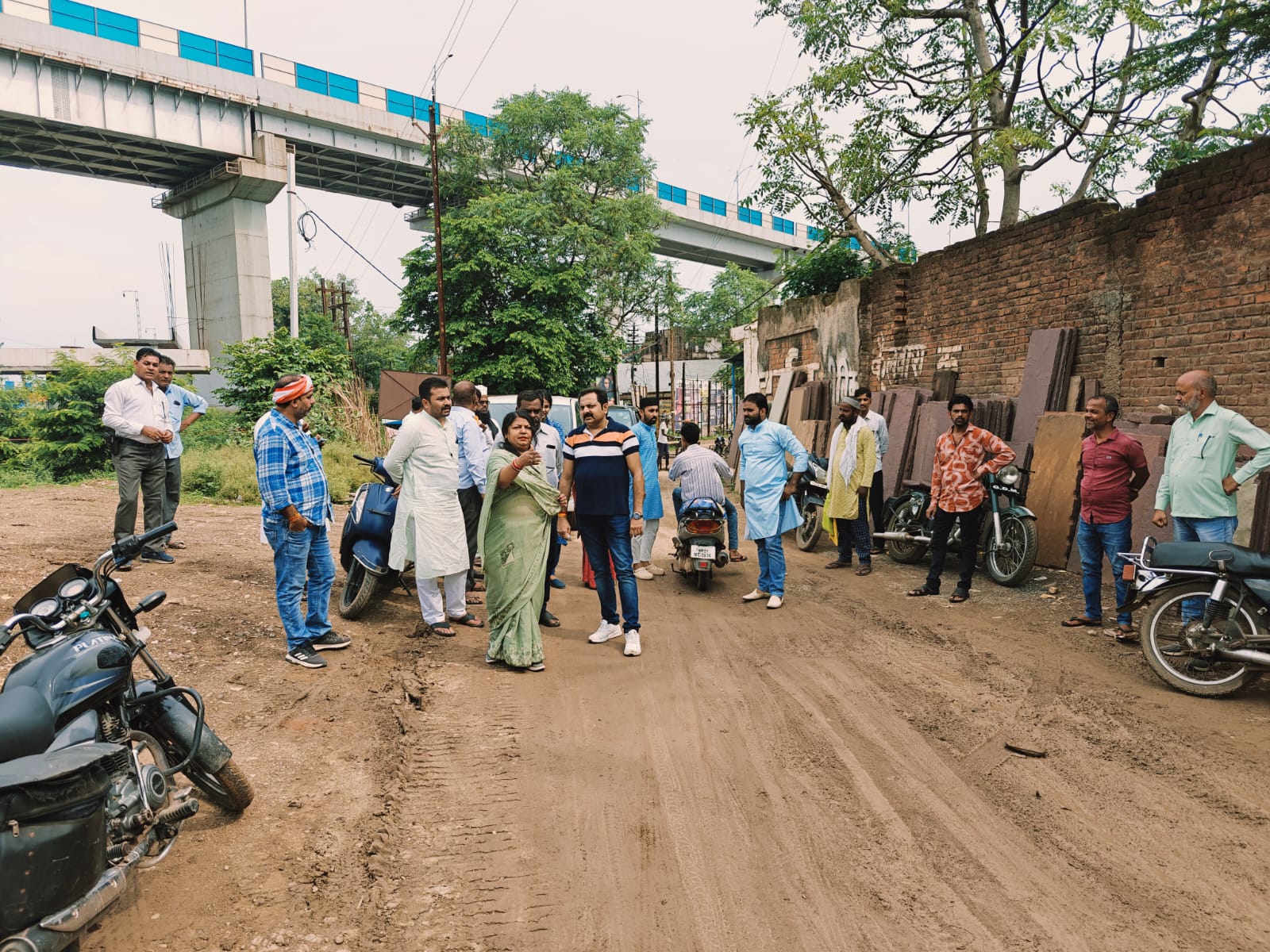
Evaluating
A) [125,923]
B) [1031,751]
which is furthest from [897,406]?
[125,923]

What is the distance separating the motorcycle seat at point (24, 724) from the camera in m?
2.36

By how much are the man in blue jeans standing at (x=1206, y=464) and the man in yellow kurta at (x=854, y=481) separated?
10.8 ft

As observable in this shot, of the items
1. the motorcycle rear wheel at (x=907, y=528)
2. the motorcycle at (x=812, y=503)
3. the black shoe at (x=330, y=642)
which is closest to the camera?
the black shoe at (x=330, y=642)

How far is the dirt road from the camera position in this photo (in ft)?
9.04

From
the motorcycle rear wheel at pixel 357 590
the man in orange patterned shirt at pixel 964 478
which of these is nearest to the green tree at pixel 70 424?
the motorcycle rear wheel at pixel 357 590

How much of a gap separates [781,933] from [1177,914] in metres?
1.37

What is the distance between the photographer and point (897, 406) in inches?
432

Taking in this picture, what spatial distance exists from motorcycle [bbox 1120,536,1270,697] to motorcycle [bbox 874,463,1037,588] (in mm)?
2218

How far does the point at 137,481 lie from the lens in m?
6.90

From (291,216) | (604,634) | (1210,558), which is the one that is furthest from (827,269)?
(291,216)

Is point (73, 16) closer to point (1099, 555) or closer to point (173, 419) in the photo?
point (173, 419)

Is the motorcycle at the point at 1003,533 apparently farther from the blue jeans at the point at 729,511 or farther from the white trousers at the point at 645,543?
the white trousers at the point at 645,543

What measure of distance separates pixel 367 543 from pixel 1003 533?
5.79 m

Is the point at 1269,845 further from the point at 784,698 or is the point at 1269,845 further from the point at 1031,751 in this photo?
the point at 784,698
